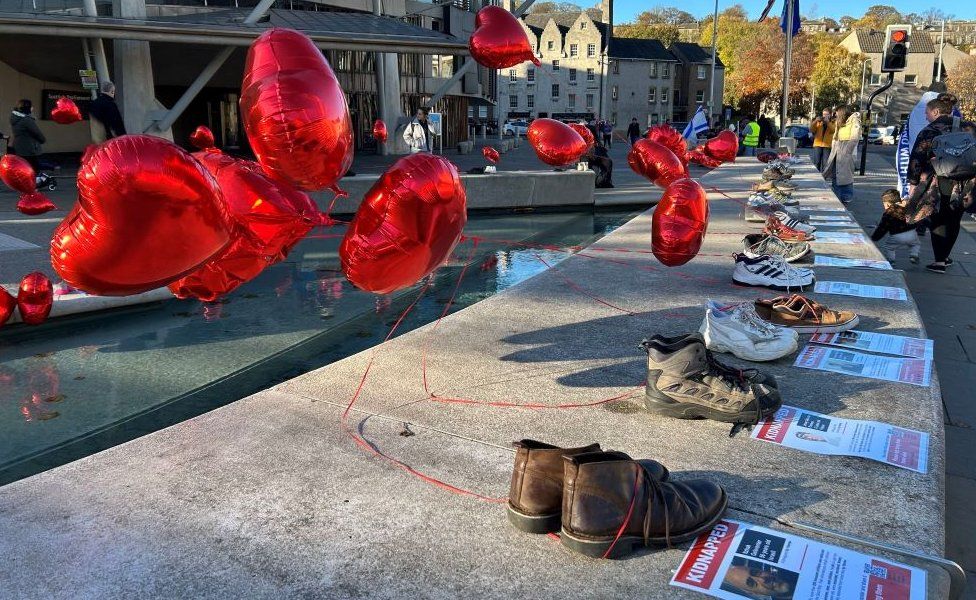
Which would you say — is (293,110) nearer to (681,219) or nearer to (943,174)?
(681,219)

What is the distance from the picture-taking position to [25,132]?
14.3 m

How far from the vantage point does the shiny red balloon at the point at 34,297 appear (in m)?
6.14

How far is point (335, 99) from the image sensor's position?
12.3 feet

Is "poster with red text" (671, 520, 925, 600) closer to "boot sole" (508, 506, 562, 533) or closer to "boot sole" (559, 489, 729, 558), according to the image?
"boot sole" (559, 489, 729, 558)

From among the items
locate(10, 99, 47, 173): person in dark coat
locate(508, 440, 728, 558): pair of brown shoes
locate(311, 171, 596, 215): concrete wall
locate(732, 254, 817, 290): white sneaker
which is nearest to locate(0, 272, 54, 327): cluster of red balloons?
locate(508, 440, 728, 558): pair of brown shoes

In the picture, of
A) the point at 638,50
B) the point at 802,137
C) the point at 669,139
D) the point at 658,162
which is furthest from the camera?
the point at 638,50

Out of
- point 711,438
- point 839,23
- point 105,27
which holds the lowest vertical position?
point 711,438

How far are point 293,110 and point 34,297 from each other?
3947 mm

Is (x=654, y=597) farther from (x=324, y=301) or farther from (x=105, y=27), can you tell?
(x=105, y=27)

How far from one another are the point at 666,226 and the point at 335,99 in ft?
10.1

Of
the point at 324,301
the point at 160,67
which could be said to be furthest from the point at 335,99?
the point at 160,67

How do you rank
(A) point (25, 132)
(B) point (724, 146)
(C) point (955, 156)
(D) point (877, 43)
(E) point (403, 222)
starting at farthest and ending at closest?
(D) point (877, 43)
(A) point (25, 132)
(B) point (724, 146)
(C) point (955, 156)
(E) point (403, 222)

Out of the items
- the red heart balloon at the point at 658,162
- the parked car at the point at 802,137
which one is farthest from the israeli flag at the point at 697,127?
the parked car at the point at 802,137

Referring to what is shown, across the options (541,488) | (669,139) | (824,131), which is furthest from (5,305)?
(824,131)
